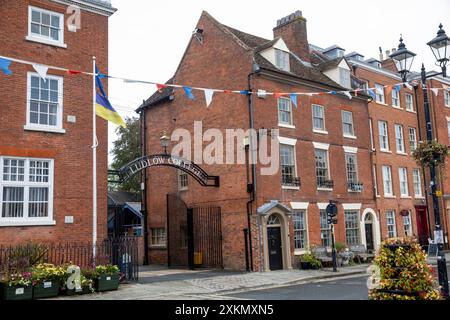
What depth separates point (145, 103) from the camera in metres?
29.7

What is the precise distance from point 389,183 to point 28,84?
885 inches

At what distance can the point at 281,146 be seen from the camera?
22.9 m

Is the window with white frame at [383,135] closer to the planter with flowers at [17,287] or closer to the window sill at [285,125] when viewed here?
the window sill at [285,125]

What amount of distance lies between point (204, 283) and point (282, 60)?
12679mm

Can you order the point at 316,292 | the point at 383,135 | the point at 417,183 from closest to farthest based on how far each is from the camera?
the point at 316,292 < the point at 383,135 < the point at 417,183

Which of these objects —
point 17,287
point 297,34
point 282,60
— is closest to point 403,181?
point 297,34

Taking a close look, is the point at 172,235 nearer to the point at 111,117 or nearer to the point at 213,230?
the point at 213,230

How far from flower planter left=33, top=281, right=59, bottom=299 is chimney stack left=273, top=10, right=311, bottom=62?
19.7m

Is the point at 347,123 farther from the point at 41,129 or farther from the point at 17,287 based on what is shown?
the point at 17,287

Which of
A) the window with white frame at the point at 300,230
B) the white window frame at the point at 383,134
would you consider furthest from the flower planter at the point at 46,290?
the white window frame at the point at 383,134

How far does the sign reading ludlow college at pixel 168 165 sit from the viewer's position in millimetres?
19672

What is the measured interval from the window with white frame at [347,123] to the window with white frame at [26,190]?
1686 centimetres

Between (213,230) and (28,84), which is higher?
(28,84)

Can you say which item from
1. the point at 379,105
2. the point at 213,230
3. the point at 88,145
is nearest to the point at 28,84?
the point at 88,145
